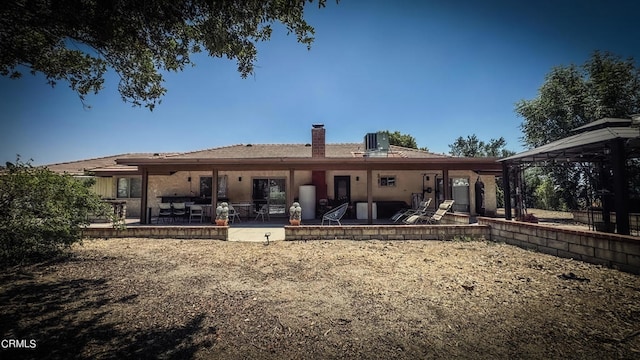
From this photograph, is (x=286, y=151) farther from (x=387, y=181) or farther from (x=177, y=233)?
(x=177, y=233)

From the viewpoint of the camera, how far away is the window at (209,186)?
12.9 meters

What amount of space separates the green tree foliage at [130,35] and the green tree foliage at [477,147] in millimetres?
44039

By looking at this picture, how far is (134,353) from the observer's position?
2.29 metres

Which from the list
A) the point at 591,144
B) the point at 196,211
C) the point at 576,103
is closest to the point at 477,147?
the point at 576,103

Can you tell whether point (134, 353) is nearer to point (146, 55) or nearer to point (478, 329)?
point (478, 329)

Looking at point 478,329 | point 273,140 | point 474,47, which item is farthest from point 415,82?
point 478,329

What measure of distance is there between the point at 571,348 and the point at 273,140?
637 inches

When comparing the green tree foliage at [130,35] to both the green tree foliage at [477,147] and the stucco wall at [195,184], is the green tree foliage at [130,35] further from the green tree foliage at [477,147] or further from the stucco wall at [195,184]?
the green tree foliage at [477,147]

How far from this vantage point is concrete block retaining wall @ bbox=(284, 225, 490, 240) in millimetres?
7129

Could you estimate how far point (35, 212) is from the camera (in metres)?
4.84

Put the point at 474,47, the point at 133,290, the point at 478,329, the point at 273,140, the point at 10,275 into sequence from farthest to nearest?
the point at 273,140 → the point at 474,47 → the point at 10,275 → the point at 133,290 → the point at 478,329

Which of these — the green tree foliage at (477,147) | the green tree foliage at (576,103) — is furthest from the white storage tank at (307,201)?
the green tree foliage at (477,147)

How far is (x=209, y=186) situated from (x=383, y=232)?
9.19 m

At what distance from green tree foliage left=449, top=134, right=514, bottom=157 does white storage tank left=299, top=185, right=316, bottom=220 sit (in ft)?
122
